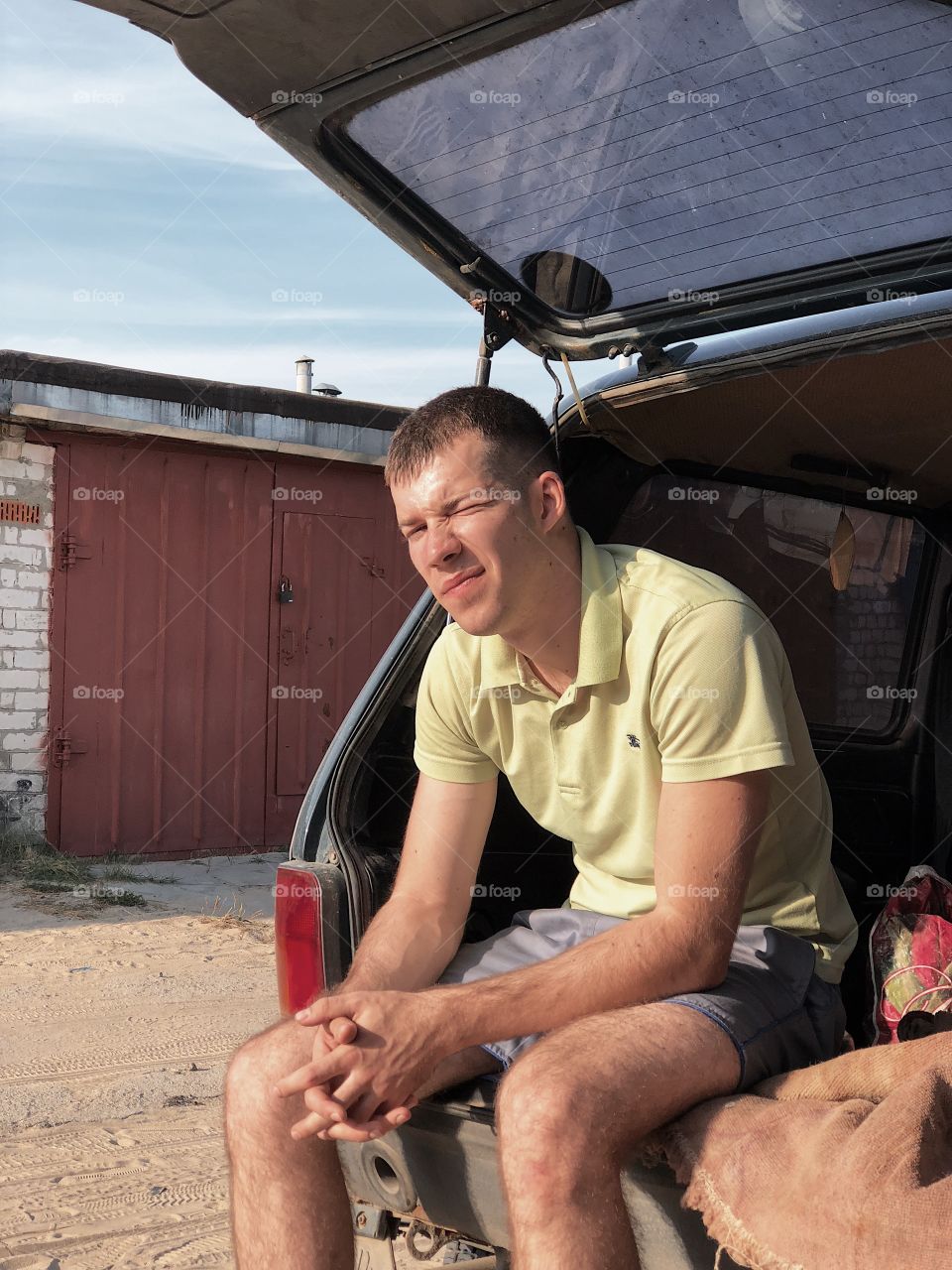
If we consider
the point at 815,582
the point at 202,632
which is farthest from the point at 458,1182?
the point at 202,632

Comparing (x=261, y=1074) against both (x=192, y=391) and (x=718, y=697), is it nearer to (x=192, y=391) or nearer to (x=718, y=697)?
(x=718, y=697)

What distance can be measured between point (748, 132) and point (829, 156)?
160 millimetres

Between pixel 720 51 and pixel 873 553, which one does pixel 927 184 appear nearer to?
pixel 720 51

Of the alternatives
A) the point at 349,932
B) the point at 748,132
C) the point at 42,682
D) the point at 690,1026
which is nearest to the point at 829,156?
the point at 748,132

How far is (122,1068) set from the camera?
4.77 m

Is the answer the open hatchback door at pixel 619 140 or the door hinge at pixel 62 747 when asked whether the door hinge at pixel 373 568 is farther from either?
the open hatchback door at pixel 619 140

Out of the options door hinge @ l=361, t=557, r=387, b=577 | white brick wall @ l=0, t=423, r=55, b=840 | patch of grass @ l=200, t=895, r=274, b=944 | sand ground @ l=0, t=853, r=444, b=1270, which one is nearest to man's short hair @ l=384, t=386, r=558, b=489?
sand ground @ l=0, t=853, r=444, b=1270

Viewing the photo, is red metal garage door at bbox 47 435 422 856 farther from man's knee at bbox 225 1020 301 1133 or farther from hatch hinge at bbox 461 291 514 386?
man's knee at bbox 225 1020 301 1133

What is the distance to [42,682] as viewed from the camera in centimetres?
898

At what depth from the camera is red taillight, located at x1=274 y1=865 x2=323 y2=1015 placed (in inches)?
100

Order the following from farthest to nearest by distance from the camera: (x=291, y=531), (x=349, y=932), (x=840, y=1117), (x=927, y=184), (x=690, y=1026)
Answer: (x=291, y=531)
(x=349, y=932)
(x=927, y=184)
(x=690, y=1026)
(x=840, y=1117)

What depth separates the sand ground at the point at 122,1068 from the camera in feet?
11.0

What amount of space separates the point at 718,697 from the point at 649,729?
0.20m

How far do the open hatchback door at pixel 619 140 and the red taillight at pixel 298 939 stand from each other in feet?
4.31
